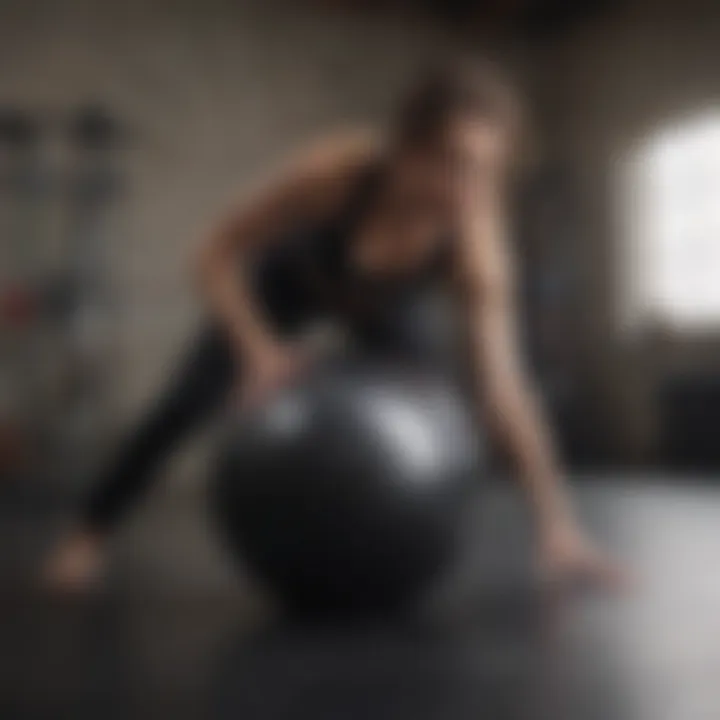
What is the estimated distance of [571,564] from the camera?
5.04 feet

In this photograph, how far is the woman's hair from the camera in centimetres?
133

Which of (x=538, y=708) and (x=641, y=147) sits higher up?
(x=641, y=147)

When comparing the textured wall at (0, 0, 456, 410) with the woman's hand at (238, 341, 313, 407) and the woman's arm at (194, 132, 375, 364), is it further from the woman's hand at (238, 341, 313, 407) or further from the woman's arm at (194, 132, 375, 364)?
the woman's hand at (238, 341, 313, 407)

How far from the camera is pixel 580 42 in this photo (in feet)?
5.48

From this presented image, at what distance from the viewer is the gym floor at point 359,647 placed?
3.04 ft

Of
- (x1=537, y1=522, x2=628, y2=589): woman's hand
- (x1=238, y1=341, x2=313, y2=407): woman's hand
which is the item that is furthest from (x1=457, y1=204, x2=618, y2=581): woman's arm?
(x1=238, y1=341, x2=313, y2=407): woman's hand

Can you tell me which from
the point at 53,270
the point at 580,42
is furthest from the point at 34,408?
the point at 580,42

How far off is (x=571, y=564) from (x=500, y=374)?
325mm

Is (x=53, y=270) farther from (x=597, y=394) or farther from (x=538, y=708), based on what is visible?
(x=538, y=708)

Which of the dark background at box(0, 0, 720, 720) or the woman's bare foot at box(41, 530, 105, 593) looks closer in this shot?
the dark background at box(0, 0, 720, 720)

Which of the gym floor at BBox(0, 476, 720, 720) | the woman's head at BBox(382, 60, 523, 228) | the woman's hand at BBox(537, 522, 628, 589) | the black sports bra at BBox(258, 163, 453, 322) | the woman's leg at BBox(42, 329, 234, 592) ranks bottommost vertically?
the gym floor at BBox(0, 476, 720, 720)

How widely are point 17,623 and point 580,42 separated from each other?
1.16 metres

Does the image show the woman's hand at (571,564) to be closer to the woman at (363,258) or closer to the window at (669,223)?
the woman at (363,258)

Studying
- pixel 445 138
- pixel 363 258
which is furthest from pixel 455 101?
pixel 363 258
